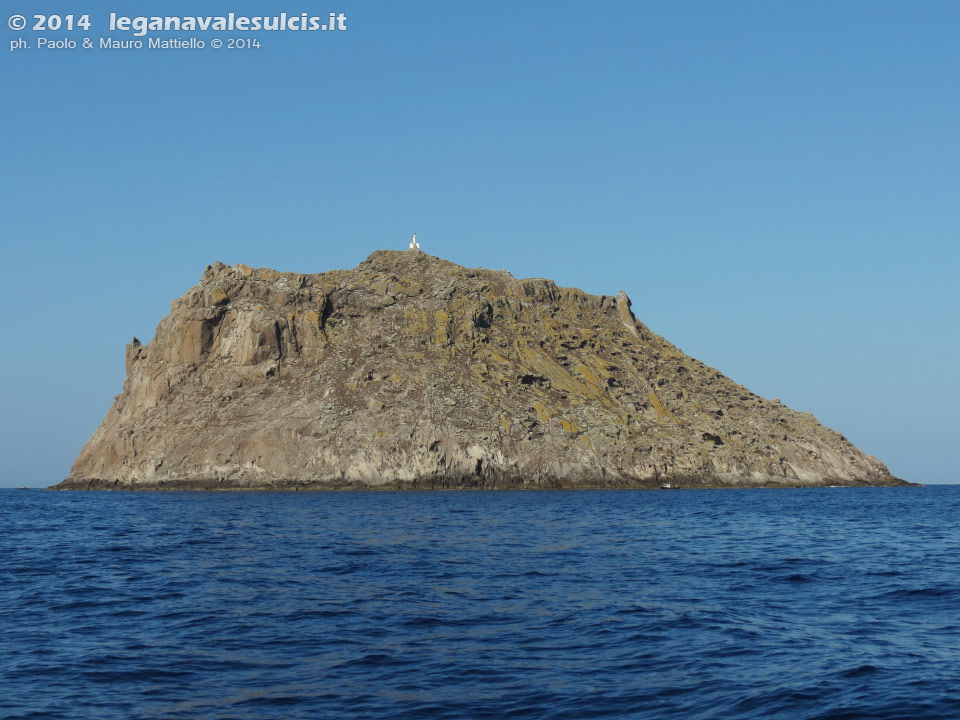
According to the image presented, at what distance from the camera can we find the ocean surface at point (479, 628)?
1412cm

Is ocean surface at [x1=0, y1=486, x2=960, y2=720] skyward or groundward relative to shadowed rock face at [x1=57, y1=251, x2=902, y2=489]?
groundward

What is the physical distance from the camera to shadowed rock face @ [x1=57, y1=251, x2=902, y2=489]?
119375mm

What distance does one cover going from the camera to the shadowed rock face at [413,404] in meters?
119

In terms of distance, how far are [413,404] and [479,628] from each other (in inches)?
4100

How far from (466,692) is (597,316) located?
151 meters

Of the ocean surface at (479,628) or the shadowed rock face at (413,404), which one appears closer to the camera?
the ocean surface at (479,628)

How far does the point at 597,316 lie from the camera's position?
162875 mm

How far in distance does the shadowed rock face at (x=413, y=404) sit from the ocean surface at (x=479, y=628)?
77746mm

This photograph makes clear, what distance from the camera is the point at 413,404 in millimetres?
123562

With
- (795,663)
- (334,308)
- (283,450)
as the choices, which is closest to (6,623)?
(795,663)

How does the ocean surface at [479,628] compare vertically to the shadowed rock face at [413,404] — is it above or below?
below

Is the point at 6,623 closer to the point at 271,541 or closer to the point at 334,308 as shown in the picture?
the point at 271,541

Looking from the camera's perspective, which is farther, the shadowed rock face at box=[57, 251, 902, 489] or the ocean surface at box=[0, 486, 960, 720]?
the shadowed rock face at box=[57, 251, 902, 489]

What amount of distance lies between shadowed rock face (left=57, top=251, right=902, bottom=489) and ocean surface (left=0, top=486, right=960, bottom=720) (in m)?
77.7
